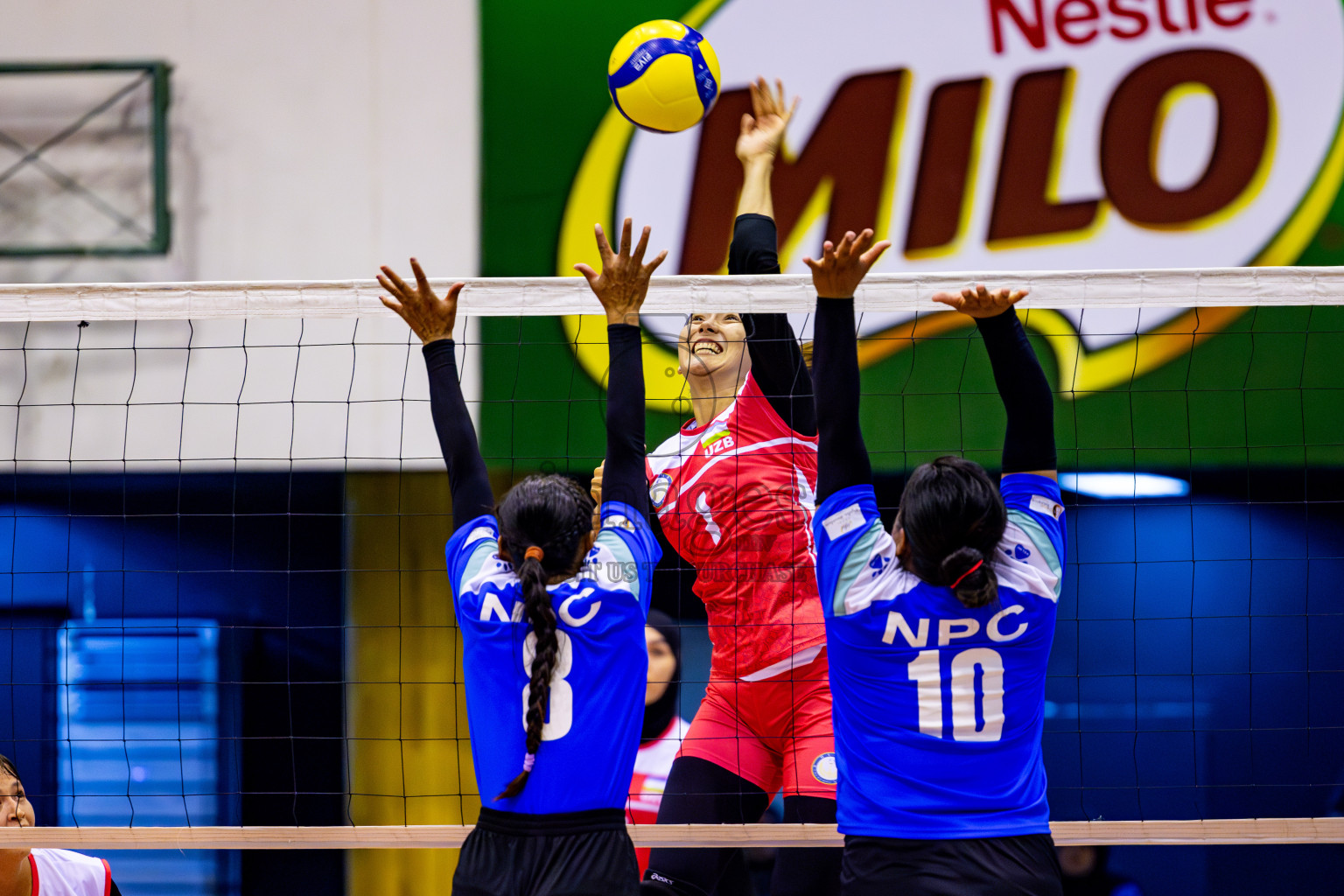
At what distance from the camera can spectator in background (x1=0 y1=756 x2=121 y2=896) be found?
332 cm

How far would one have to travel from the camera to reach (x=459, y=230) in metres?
6.31

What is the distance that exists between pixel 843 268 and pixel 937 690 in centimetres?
88

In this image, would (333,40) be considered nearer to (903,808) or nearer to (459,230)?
(459,230)

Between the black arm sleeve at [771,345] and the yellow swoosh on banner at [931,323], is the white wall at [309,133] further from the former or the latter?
the black arm sleeve at [771,345]

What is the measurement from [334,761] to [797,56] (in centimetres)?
453

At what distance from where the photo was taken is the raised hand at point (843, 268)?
247 cm

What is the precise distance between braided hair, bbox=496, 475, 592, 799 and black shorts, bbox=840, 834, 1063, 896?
26.7 inches

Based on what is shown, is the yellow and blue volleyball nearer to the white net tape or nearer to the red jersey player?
the red jersey player

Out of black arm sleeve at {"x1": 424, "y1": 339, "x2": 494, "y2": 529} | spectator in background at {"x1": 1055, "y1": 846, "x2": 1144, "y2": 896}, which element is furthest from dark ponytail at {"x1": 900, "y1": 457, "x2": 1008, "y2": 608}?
spectator in background at {"x1": 1055, "y1": 846, "x2": 1144, "y2": 896}

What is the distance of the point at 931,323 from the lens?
20.0 ft

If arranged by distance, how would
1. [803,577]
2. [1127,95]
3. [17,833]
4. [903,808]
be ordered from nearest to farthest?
[903,808], [17,833], [803,577], [1127,95]

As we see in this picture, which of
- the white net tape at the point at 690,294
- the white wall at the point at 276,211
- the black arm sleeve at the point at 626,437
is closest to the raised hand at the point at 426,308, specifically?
the black arm sleeve at the point at 626,437

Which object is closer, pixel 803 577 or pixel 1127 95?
pixel 803 577

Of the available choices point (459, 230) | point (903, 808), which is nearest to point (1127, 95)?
point (459, 230)
